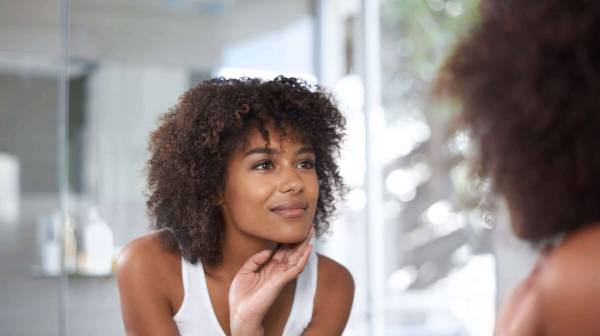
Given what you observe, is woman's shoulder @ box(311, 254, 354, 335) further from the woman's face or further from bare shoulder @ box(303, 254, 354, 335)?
the woman's face

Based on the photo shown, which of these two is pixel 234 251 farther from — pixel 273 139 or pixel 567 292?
pixel 567 292

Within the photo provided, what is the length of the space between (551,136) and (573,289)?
135 mm

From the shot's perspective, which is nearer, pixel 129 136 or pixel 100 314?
pixel 100 314

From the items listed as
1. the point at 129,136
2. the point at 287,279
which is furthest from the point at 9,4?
the point at 287,279

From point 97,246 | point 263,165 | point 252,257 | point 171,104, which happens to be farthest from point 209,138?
point 97,246

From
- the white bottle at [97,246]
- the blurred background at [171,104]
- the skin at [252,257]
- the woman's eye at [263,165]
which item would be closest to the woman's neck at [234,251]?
the skin at [252,257]

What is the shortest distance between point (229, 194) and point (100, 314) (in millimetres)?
461

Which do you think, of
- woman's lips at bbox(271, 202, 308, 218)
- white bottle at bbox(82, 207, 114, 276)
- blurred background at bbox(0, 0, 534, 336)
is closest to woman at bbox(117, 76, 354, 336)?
woman's lips at bbox(271, 202, 308, 218)

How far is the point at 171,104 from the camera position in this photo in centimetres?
157

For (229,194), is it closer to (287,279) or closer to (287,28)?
(287,279)

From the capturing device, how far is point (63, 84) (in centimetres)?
179

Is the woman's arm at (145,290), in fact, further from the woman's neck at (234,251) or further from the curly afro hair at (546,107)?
the curly afro hair at (546,107)

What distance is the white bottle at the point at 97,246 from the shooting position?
1602 mm

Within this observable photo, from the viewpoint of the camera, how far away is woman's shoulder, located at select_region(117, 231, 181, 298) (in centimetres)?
110
